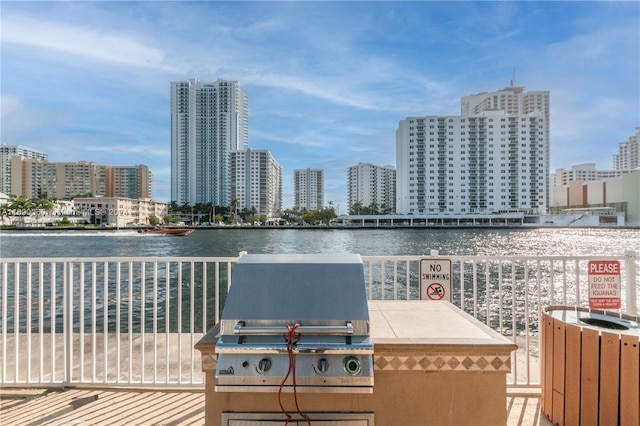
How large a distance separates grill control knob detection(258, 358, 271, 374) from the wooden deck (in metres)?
1.48

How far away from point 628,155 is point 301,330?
206 meters

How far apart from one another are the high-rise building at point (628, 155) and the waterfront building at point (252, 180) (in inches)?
5961

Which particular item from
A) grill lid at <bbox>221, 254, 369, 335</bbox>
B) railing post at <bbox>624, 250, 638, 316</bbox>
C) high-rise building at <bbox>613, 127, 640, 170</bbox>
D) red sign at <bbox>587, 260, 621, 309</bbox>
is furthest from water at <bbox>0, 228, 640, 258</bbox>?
high-rise building at <bbox>613, 127, 640, 170</bbox>

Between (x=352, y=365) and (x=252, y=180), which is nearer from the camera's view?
(x=352, y=365)

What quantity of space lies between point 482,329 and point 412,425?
0.64m

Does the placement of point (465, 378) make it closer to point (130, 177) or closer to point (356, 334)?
point (356, 334)

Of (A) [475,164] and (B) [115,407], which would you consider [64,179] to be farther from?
(B) [115,407]

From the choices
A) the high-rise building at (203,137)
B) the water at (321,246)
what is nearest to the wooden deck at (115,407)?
the water at (321,246)

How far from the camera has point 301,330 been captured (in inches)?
59.4

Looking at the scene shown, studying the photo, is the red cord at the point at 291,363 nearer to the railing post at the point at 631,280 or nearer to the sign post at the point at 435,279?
the sign post at the point at 435,279

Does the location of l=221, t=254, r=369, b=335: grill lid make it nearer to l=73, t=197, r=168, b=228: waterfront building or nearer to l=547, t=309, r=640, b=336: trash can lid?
l=547, t=309, r=640, b=336: trash can lid

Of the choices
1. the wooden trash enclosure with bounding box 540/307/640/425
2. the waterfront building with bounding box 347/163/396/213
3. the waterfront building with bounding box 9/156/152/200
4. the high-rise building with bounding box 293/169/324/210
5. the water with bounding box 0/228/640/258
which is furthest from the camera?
the high-rise building with bounding box 293/169/324/210

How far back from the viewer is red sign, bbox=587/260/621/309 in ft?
9.29

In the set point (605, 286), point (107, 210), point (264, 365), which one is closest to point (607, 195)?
point (605, 286)
